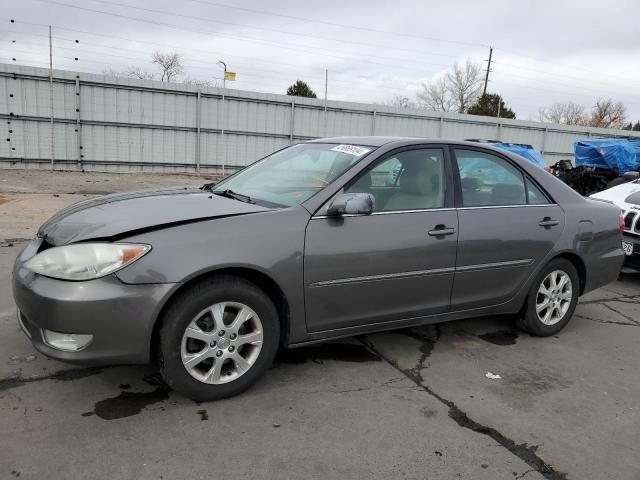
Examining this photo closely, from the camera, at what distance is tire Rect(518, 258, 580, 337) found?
4.20m

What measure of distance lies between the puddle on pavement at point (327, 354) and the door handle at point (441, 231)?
3.19 feet

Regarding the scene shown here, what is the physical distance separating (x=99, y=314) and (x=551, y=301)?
347 centimetres

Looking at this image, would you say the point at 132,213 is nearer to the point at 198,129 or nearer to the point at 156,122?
the point at 156,122

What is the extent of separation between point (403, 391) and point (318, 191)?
4.43 feet

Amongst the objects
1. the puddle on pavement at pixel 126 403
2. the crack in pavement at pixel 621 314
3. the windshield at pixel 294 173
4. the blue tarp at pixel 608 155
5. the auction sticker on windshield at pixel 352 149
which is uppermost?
the blue tarp at pixel 608 155

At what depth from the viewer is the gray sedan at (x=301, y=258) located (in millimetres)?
2688

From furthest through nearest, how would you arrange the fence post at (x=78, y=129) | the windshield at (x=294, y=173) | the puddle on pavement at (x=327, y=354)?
the fence post at (x=78, y=129)
the puddle on pavement at (x=327, y=354)
the windshield at (x=294, y=173)

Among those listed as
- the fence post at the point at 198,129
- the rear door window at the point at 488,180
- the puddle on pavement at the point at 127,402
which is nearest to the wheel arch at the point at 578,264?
the rear door window at the point at 488,180

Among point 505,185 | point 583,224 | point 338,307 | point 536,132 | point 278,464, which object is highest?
point 536,132

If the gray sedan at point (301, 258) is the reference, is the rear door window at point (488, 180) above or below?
above

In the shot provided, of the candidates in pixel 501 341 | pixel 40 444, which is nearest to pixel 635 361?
pixel 501 341

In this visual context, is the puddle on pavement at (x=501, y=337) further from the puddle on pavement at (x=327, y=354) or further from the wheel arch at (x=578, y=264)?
the puddle on pavement at (x=327, y=354)

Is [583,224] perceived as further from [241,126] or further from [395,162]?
[241,126]

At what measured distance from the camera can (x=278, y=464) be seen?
245 centimetres
